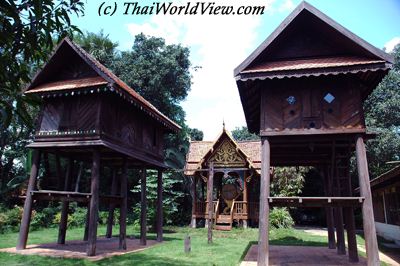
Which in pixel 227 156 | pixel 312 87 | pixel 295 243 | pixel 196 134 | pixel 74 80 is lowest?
pixel 295 243

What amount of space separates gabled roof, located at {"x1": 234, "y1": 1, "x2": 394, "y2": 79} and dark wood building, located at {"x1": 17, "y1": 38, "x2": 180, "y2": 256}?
196 inches

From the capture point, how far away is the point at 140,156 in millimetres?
15297

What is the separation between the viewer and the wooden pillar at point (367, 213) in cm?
859

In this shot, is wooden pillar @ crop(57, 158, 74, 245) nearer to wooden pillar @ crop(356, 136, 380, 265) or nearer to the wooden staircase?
the wooden staircase

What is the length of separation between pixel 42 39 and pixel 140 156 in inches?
461

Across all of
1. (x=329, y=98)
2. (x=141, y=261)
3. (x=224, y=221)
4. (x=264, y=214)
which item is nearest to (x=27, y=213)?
(x=141, y=261)

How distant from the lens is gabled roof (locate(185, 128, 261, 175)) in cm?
2330

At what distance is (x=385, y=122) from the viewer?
27234mm

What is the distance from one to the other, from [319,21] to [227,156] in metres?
14.6

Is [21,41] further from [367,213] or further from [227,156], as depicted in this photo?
[227,156]

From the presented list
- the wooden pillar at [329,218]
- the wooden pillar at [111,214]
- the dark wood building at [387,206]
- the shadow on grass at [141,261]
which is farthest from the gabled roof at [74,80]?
the dark wood building at [387,206]

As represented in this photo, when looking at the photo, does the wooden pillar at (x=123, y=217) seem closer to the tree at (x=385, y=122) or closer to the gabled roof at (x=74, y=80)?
the gabled roof at (x=74, y=80)

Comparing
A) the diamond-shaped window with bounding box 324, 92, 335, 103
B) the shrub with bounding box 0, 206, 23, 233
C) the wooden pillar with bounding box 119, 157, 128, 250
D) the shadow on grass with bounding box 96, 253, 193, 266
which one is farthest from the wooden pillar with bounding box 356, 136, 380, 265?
the shrub with bounding box 0, 206, 23, 233

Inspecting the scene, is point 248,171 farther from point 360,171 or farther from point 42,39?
point 42,39
